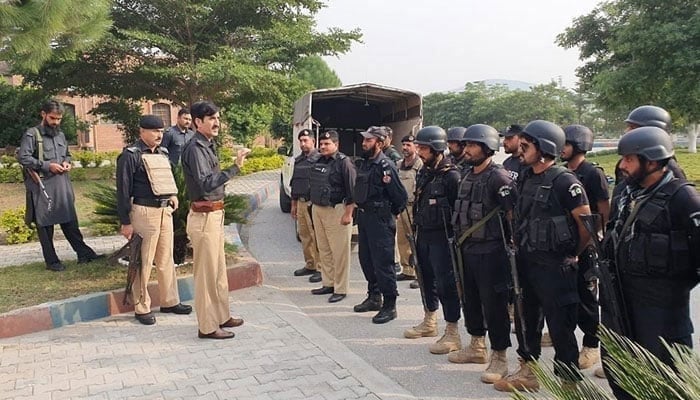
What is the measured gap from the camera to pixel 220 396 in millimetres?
3371

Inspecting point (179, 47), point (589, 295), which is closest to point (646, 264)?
point (589, 295)

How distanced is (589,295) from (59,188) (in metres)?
5.25

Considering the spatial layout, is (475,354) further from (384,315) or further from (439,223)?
(384,315)

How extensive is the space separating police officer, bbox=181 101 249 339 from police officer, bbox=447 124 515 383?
1.73 m

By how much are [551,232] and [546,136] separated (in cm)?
58

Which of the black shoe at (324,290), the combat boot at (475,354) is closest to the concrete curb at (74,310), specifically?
the black shoe at (324,290)

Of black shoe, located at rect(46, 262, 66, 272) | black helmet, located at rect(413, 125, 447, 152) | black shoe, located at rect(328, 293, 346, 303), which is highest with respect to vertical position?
black helmet, located at rect(413, 125, 447, 152)

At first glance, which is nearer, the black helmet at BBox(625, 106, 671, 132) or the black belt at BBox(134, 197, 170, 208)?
the black helmet at BBox(625, 106, 671, 132)

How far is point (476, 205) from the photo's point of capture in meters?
3.70

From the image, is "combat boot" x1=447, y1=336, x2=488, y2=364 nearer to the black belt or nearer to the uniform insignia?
the uniform insignia

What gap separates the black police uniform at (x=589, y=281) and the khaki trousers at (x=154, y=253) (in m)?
3.40

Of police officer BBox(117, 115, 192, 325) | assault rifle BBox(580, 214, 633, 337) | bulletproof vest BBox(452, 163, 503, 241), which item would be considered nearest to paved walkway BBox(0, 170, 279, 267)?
police officer BBox(117, 115, 192, 325)

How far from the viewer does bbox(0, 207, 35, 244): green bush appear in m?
8.08

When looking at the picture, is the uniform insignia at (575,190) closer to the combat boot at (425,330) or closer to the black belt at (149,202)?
the combat boot at (425,330)
